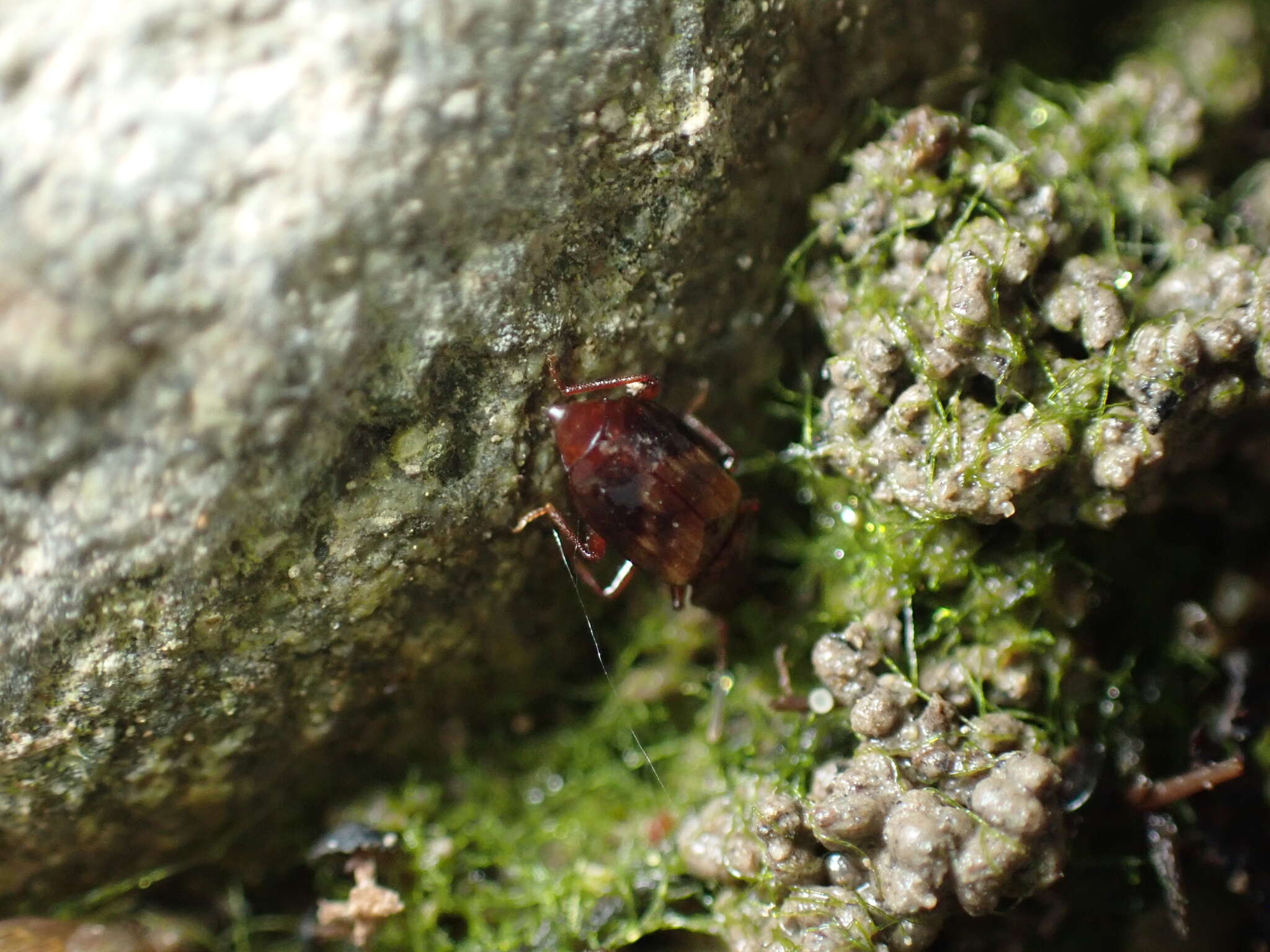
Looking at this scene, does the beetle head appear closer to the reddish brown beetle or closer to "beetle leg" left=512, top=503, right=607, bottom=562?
the reddish brown beetle

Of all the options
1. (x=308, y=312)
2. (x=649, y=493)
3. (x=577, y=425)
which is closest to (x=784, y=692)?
(x=649, y=493)

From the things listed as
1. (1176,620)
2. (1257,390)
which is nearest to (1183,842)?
(1176,620)

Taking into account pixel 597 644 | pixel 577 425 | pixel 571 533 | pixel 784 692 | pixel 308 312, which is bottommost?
pixel 784 692

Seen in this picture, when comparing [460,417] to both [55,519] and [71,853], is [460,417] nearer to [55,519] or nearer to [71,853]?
[55,519]

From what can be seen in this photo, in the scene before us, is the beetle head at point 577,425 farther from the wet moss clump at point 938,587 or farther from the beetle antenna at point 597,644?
the wet moss clump at point 938,587

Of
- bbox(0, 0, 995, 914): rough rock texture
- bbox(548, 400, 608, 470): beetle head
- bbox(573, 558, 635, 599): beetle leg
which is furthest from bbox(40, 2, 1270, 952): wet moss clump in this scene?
bbox(548, 400, 608, 470): beetle head

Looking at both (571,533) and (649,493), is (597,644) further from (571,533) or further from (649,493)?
(649,493)
